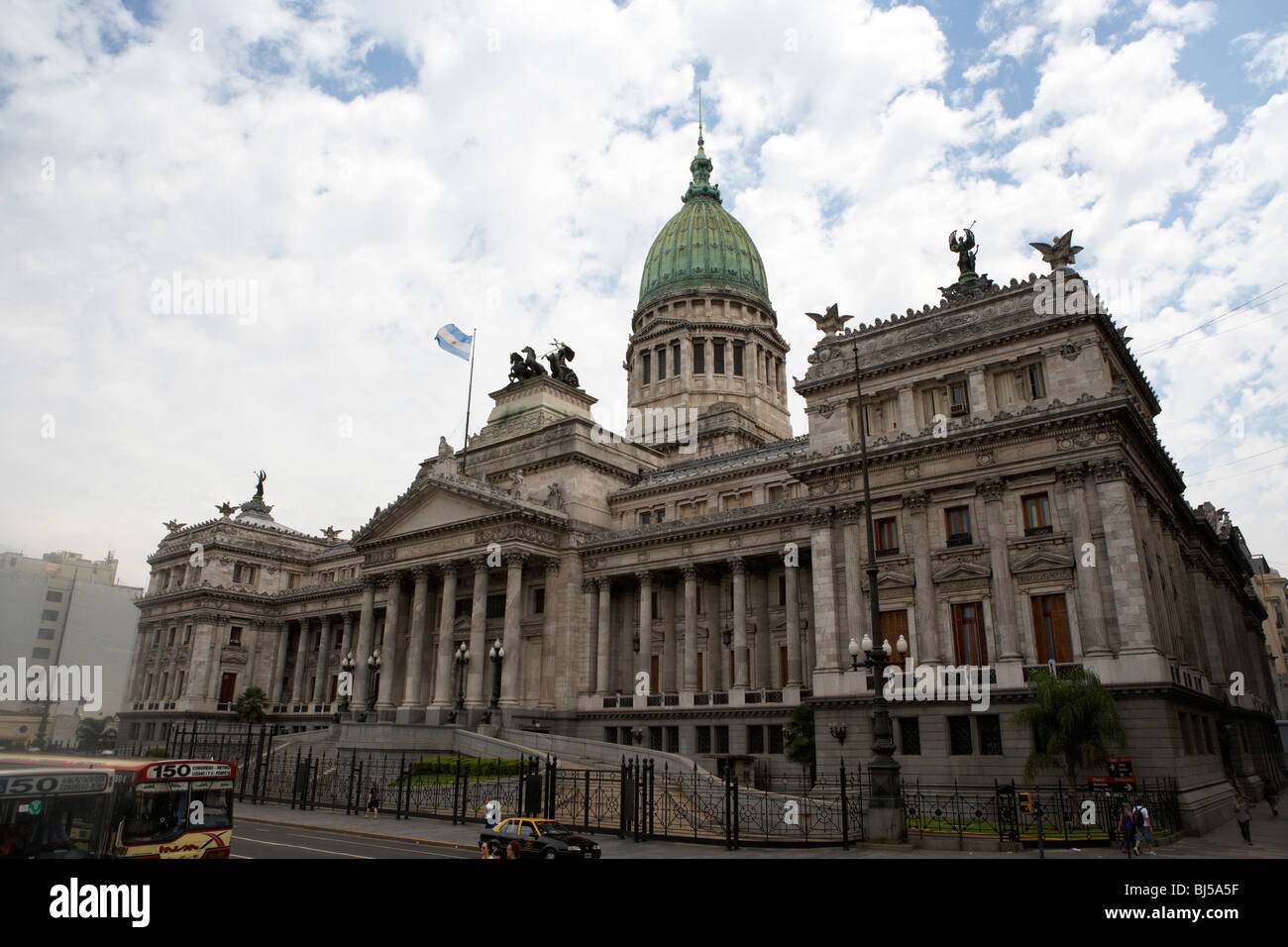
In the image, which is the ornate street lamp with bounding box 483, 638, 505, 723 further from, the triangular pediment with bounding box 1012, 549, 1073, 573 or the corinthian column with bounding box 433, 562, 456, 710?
the triangular pediment with bounding box 1012, 549, 1073, 573

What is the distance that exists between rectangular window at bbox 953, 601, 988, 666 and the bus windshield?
1218 inches

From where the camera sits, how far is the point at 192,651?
7738 cm

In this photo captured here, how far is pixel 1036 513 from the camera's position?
3634 cm

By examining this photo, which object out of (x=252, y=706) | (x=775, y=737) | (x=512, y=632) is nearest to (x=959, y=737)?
(x=775, y=737)

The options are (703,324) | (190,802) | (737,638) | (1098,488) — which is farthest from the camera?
(703,324)

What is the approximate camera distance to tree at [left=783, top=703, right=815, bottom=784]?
127ft

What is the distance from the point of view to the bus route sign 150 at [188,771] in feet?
52.0

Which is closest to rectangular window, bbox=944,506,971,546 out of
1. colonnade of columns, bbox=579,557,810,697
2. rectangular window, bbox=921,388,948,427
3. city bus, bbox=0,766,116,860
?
rectangular window, bbox=921,388,948,427

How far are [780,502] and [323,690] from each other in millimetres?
47356

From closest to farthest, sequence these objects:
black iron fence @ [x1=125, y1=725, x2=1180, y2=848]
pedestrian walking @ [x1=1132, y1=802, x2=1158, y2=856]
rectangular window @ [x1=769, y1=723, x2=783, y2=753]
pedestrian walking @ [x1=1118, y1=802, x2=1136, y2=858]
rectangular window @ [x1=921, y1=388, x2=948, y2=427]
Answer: pedestrian walking @ [x1=1118, y1=802, x2=1136, y2=858], pedestrian walking @ [x1=1132, y1=802, x2=1158, y2=856], black iron fence @ [x1=125, y1=725, x2=1180, y2=848], rectangular window @ [x1=921, y1=388, x2=948, y2=427], rectangular window @ [x1=769, y1=723, x2=783, y2=753]

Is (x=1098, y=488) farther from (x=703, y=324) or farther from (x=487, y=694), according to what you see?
(x=703, y=324)

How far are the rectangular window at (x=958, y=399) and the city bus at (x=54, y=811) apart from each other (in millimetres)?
34484

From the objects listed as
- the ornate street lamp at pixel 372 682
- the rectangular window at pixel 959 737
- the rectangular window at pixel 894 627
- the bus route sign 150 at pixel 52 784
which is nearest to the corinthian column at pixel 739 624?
the rectangular window at pixel 894 627
